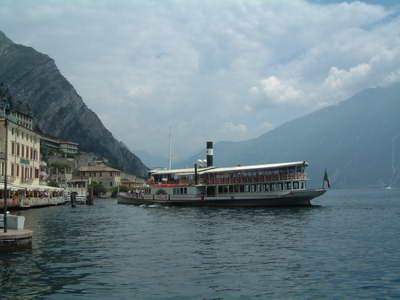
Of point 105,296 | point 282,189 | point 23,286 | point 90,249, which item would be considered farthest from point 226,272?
point 282,189

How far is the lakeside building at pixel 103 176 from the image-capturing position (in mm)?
162500

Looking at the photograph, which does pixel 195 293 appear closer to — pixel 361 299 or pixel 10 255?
pixel 361 299

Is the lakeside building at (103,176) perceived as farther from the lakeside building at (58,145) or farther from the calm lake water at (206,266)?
the calm lake water at (206,266)

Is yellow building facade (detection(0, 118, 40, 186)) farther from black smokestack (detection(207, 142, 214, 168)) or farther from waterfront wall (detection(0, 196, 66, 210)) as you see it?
black smokestack (detection(207, 142, 214, 168))

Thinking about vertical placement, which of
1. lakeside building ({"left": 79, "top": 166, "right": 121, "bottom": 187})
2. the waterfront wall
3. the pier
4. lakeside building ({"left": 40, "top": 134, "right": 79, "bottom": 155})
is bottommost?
the pier

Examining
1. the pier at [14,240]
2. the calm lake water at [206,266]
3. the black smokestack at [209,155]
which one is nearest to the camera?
the calm lake water at [206,266]

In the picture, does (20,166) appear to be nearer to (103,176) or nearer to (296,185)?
(296,185)

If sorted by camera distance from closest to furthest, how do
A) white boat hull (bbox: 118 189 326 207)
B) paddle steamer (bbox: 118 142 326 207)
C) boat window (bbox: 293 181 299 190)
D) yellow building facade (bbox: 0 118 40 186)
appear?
yellow building facade (bbox: 0 118 40 186)
white boat hull (bbox: 118 189 326 207)
paddle steamer (bbox: 118 142 326 207)
boat window (bbox: 293 181 299 190)

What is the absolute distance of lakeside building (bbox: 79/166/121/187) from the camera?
533 ft

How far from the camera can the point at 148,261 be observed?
2172cm

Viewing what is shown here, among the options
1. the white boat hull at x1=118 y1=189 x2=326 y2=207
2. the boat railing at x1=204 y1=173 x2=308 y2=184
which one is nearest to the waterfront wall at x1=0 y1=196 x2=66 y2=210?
the white boat hull at x1=118 y1=189 x2=326 y2=207

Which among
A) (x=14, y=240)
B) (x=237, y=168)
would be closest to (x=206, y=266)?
(x=14, y=240)

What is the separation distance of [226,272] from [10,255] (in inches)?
405

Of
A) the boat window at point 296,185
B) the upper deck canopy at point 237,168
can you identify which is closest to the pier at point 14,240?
the upper deck canopy at point 237,168
